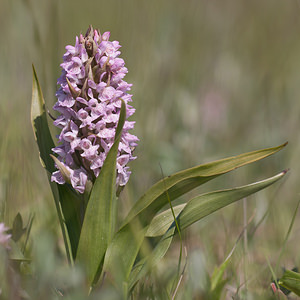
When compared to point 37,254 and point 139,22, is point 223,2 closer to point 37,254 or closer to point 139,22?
point 139,22

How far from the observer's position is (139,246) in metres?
1.56

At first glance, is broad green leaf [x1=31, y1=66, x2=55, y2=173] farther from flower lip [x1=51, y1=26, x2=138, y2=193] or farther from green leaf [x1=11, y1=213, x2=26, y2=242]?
green leaf [x1=11, y1=213, x2=26, y2=242]

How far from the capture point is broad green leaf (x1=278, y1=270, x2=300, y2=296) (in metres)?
1.60

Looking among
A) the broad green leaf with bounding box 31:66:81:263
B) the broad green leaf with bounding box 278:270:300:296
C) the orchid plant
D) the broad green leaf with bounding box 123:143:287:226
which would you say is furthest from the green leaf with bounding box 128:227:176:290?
the broad green leaf with bounding box 278:270:300:296

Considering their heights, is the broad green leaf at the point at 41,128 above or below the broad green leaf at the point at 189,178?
above

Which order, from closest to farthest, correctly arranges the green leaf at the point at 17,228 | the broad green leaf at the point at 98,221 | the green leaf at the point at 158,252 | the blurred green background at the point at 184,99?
the broad green leaf at the point at 98,221, the green leaf at the point at 158,252, the green leaf at the point at 17,228, the blurred green background at the point at 184,99

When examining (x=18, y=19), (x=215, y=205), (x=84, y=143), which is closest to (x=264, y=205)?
(x=215, y=205)

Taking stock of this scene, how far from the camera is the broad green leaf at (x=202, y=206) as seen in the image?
1532 millimetres

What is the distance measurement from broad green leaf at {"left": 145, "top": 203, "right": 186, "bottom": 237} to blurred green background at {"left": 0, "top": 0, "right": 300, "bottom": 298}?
19.4 inches

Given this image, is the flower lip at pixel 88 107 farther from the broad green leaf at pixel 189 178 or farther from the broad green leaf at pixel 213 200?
the broad green leaf at pixel 213 200

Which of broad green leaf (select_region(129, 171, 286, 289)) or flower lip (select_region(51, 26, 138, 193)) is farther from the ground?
flower lip (select_region(51, 26, 138, 193))

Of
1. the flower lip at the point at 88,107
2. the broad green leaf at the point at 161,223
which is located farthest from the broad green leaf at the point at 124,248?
the flower lip at the point at 88,107

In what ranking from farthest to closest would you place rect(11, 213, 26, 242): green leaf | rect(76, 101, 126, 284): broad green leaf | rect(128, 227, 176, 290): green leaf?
rect(11, 213, 26, 242): green leaf
rect(128, 227, 176, 290): green leaf
rect(76, 101, 126, 284): broad green leaf

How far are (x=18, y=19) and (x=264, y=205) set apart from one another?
7.14ft
